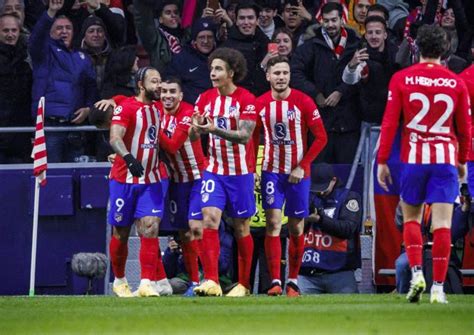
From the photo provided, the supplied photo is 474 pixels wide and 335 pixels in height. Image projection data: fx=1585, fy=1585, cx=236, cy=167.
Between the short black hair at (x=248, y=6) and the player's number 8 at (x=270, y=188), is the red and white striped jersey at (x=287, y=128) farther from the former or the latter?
the short black hair at (x=248, y=6)

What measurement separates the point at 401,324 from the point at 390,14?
33.0 ft

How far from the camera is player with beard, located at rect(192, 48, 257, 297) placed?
1566 cm

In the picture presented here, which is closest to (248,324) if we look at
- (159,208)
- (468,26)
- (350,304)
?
(350,304)

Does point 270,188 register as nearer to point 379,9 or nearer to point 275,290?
point 275,290

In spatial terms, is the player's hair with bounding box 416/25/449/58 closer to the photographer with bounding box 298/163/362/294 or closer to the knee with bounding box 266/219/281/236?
the knee with bounding box 266/219/281/236

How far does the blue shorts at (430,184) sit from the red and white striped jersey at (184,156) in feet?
12.1

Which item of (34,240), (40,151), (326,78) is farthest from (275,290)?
(326,78)

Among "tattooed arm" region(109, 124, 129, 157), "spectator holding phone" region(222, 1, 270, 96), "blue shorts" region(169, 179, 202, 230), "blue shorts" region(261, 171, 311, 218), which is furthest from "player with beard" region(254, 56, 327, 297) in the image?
"spectator holding phone" region(222, 1, 270, 96)

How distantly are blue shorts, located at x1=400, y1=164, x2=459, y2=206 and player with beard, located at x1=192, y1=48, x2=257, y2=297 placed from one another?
96.4 inches

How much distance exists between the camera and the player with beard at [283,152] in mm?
16234

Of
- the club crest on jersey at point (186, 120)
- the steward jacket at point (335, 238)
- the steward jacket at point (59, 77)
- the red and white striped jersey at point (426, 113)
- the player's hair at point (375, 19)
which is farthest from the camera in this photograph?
the player's hair at point (375, 19)

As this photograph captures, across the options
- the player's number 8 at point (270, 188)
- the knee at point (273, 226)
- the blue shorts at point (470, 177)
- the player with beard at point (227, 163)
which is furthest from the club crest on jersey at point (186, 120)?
the blue shorts at point (470, 177)

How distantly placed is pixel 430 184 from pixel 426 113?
610 mm

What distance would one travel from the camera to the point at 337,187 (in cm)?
1750
